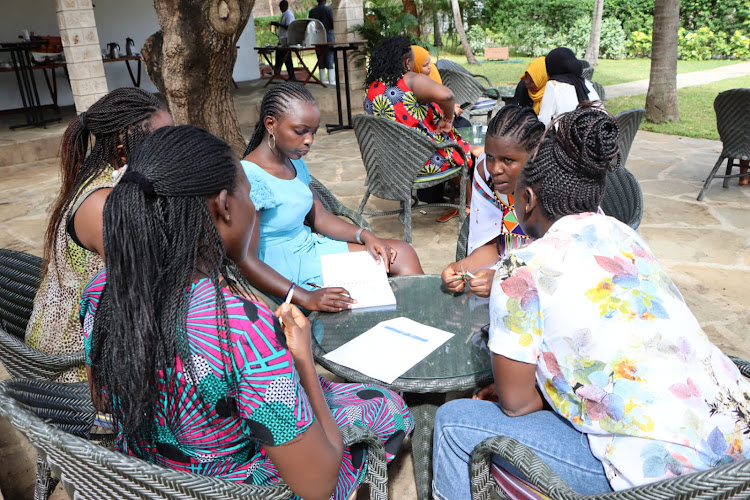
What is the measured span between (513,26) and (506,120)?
2057 cm

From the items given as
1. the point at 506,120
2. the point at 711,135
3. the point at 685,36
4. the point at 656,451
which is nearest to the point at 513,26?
the point at 685,36

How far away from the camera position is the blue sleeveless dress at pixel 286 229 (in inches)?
106

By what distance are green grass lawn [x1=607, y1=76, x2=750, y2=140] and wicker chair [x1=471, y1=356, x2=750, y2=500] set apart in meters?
7.16

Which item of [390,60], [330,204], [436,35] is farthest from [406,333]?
[436,35]

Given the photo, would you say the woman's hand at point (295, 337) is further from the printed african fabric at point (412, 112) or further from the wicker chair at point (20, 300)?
the printed african fabric at point (412, 112)

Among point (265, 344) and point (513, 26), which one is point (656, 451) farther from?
point (513, 26)

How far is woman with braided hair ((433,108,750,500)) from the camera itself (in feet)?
4.54

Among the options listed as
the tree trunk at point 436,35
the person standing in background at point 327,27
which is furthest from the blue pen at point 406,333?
the tree trunk at point 436,35

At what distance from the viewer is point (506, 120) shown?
2578 mm

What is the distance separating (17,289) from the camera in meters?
2.25

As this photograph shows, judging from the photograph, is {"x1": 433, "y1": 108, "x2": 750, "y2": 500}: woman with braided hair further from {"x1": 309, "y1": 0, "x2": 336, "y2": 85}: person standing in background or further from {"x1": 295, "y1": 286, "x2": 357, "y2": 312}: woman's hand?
{"x1": 309, "y1": 0, "x2": 336, "y2": 85}: person standing in background

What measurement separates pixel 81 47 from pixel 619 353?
306 inches

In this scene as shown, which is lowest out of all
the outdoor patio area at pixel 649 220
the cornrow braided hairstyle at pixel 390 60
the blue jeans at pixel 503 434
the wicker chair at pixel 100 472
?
the outdoor patio area at pixel 649 220

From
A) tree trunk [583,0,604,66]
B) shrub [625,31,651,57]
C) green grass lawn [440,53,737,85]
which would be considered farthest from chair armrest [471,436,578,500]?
shrub [625,31,651,57]
